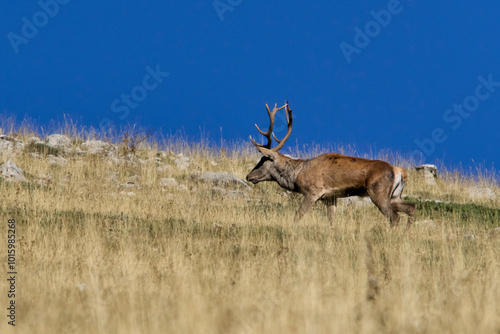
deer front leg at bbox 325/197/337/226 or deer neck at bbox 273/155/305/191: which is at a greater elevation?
deer neck at bbox 273/155/305/191

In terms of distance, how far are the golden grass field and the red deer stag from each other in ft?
1.26

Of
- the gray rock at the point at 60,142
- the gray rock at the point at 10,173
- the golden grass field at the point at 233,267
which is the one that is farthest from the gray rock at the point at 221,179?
the gray rock at the point at 60,142

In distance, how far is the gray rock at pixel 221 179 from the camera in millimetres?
18250

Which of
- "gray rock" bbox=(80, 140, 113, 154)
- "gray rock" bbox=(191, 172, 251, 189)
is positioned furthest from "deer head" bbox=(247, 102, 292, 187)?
"gray rock" bbox=(80, 140, 113, 154)

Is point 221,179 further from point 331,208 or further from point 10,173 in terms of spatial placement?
point 331,208

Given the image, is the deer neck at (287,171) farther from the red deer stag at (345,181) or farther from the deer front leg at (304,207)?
the deer front leg at (304,207)

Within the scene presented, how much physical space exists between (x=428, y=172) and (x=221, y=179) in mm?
6971

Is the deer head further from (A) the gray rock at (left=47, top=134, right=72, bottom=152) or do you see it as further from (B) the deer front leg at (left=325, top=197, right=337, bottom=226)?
(A) the gray rock at (left=47, top=134, right=72, bottom=152)

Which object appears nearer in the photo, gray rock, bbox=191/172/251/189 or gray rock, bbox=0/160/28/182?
gray rock, bbox=0/160/28/182

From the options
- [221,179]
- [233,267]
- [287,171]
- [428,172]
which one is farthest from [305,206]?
[428,172]

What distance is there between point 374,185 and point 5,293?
7.11 m

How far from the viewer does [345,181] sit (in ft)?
42.1

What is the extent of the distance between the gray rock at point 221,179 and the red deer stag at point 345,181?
433 cm

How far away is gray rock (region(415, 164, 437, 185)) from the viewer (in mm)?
21406
